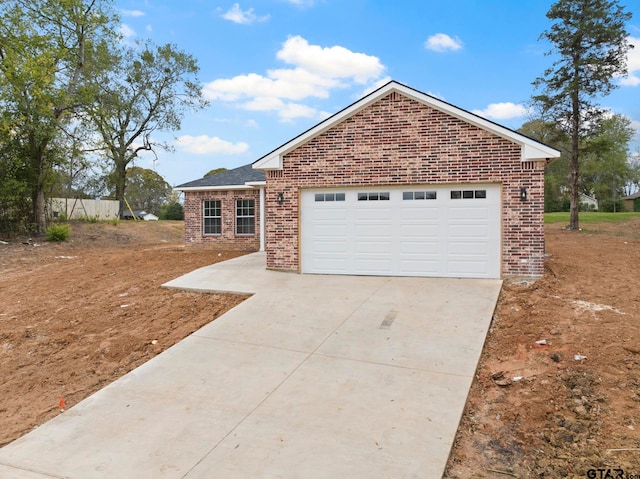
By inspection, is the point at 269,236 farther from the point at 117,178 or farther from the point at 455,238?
the point at 117,178

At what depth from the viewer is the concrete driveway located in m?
3.97

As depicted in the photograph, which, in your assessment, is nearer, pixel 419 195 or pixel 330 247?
pixel 419 195

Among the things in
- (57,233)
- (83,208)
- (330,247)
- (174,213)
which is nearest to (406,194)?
(330,247)

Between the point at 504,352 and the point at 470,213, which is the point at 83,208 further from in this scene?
the point at 504,352

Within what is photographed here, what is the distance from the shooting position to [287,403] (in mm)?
5043

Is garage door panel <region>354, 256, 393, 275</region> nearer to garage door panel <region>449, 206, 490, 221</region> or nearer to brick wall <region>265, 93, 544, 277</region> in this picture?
brick wall <region>265, 93, 544, 277</region>

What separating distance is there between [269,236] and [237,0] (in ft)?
23.9

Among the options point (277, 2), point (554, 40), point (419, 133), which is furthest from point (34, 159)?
point (554, 40)

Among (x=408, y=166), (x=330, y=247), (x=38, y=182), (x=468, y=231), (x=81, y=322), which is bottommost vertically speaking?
(x=81, y=322)

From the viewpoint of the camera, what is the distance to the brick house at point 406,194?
32.6 feet

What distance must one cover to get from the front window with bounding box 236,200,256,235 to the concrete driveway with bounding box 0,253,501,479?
9.38 m

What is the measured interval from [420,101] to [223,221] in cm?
1025

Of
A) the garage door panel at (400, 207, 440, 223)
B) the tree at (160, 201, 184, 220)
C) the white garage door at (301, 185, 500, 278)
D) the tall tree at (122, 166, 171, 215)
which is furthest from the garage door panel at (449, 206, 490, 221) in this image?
the tall tree at (122, 166, 171, 215)

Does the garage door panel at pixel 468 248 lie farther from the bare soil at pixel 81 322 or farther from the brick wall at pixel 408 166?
the bare soil at pixel 81 322
